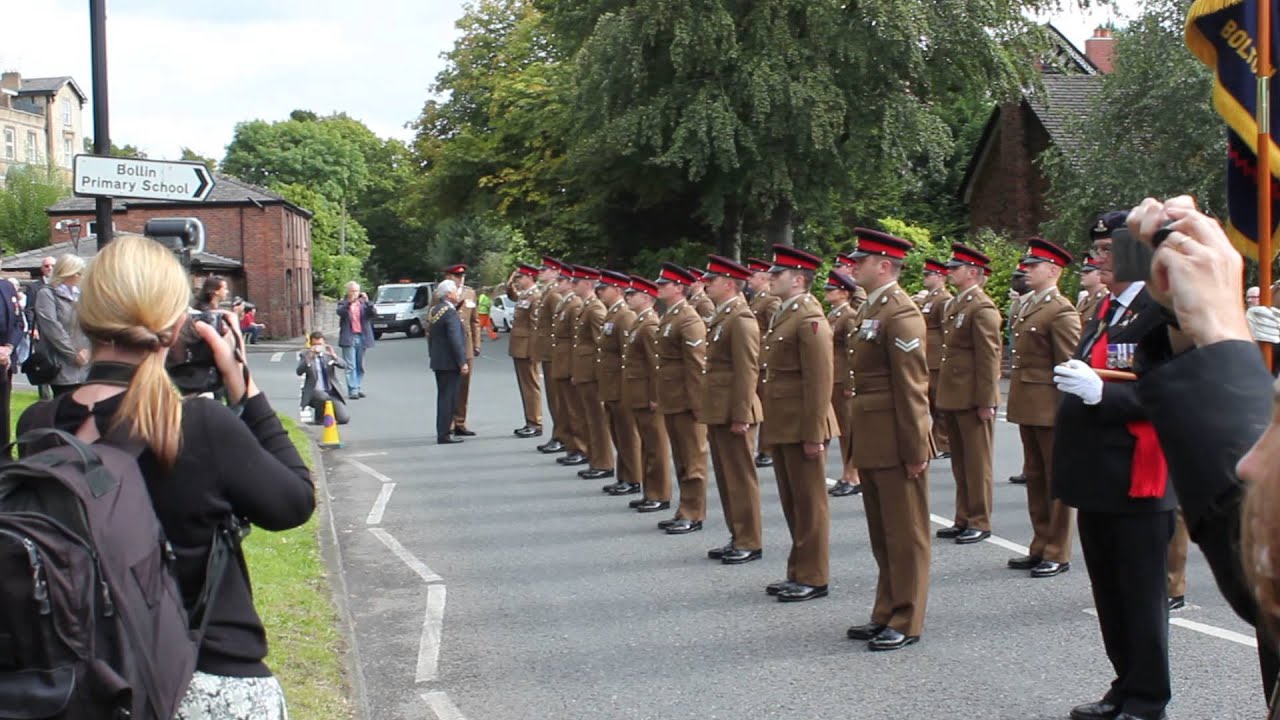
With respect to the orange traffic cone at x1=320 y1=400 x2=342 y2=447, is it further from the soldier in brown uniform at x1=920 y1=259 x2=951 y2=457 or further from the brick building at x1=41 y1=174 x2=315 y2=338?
the brick building at x1=41 y1=174 x2=315 y2=338

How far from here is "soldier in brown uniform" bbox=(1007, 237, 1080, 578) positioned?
29.0 ft

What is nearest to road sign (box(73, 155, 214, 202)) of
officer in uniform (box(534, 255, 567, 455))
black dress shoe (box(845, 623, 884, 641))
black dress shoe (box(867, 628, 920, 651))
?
black dress shoe (box(845, 623, 884, 641))

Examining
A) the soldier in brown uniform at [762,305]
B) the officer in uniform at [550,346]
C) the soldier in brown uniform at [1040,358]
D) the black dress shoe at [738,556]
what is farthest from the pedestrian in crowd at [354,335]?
the soldier in brown uniform at [1040,358]

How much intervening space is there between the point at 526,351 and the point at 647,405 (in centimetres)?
547

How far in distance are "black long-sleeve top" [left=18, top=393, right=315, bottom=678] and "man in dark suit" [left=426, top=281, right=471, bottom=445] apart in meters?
13.5

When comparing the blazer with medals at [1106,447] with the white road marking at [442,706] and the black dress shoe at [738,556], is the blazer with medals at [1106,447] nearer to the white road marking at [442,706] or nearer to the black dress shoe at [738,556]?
the white road marking at [442,706]

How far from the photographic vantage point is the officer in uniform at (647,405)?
1124 centimetres

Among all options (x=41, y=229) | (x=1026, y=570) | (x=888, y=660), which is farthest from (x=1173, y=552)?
(x=41, y=229)

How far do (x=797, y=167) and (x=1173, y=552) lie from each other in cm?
2174

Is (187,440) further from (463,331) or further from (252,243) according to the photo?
(252,243)

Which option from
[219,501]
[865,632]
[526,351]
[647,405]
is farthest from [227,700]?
[526,351]

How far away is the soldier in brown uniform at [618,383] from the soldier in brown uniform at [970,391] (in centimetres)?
315

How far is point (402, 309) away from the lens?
4966cm

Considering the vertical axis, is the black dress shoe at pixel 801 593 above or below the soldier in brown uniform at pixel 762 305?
below
